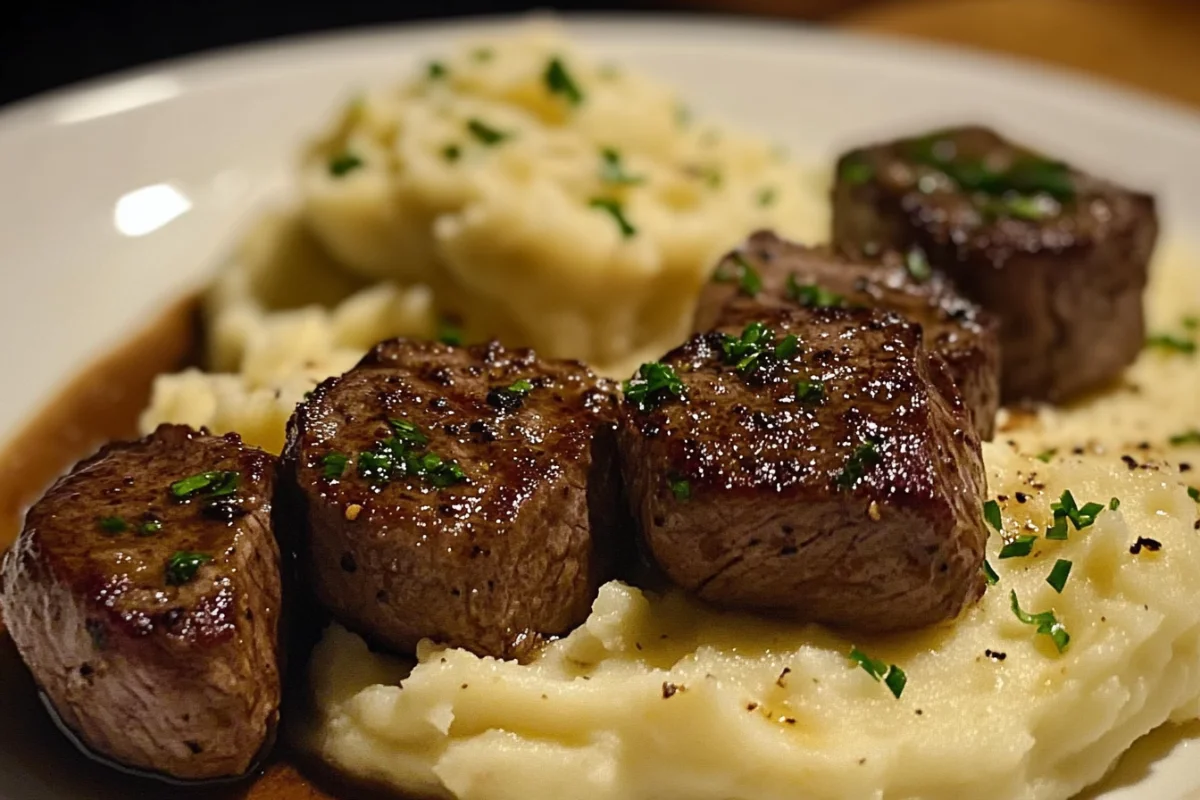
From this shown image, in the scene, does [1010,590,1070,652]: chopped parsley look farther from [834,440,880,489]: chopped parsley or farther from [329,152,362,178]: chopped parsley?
[329,152,362,178]: chopped parsley

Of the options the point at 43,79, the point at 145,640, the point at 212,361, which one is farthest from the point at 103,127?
the point at 145,640

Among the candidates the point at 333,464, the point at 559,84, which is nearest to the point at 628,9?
the point at 559,84

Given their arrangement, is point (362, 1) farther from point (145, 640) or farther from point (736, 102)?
point (145, 640)

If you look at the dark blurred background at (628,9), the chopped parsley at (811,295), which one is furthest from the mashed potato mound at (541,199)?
the dark blurred background at (628,9)

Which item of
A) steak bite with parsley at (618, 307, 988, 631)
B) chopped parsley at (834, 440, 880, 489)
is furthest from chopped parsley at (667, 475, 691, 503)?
chopped parsley at (834, 440, 880, 489)

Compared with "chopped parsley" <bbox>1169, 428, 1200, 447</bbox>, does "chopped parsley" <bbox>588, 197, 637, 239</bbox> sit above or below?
above
